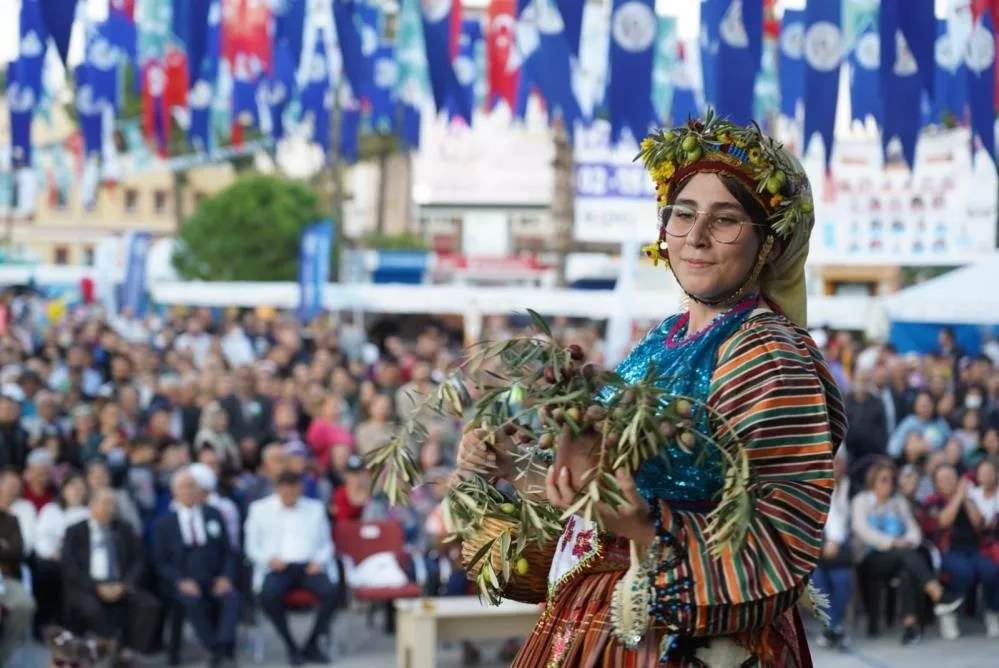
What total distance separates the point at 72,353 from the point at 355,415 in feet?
9.41

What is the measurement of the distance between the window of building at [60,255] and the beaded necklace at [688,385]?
209ft

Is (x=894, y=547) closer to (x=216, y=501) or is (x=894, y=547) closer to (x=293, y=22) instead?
(x=216, y=501)

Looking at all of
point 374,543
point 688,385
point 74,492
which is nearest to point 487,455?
point 688,385

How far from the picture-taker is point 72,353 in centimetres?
1459

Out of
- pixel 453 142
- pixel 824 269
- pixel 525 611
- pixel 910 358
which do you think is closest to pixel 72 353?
pixel 525 611

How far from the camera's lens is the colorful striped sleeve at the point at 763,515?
2.41 m

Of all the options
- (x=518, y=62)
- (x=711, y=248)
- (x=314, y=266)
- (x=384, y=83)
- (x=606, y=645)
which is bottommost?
(x=606, y=645)

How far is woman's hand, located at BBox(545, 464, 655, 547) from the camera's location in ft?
7.70

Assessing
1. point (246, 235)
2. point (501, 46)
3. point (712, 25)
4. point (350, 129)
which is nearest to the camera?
point (712, 25)

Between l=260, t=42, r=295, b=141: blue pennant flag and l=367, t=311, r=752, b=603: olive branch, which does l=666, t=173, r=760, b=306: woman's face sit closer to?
l=367, t=311, r=752, b=603: olive branch

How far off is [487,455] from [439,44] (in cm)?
932

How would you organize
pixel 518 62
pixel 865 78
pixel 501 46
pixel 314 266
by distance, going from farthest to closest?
pixel 314 266 < pixel 518 62 < pixel 501 46 < pixel 865 78

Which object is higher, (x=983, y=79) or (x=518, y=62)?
(x=518, y=62)

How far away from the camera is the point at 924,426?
12.5 metres
